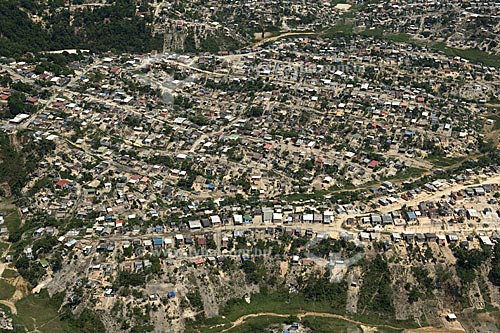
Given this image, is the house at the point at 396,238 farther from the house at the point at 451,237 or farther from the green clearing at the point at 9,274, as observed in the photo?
the green clearing at the point at 9,274

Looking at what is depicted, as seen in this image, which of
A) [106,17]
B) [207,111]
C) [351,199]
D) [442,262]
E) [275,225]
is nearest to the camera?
[442,262]

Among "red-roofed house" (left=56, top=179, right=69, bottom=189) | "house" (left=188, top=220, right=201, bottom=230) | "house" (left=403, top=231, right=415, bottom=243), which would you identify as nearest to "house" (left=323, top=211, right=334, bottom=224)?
"house" (left=403, top=231, right=415, bottom=243)

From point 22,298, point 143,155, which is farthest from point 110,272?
point 143,155

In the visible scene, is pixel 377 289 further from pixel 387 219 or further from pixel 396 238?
pixel 387 219

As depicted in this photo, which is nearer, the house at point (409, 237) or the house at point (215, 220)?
the house at point (409, 237)

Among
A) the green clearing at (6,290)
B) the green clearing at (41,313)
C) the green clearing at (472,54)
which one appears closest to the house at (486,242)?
the green clearing at (41,313)

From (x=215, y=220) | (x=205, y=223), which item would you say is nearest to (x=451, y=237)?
(x=215, y=220)

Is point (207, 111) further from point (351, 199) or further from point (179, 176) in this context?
point (351, 199)

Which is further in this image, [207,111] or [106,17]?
[106,17]
